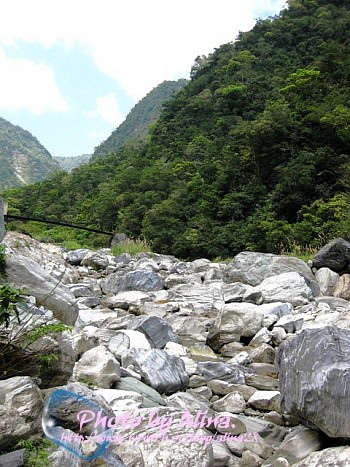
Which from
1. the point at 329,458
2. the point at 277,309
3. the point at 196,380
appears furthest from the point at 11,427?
the point at 277,309

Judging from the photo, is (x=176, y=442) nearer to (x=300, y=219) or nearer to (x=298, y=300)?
(x=298, y=300)

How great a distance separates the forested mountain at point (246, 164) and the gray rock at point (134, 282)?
116 centimetres

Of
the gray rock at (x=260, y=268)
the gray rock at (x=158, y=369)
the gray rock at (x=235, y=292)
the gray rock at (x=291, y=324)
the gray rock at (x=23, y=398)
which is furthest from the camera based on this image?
the gray rock at (x=260, y=268)

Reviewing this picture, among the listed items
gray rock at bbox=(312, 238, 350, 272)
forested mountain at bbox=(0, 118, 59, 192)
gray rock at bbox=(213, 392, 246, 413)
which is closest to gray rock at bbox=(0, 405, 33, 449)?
gray rock at bbox=(213, 392, 246, 413)

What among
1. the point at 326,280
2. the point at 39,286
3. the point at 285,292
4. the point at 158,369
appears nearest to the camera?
the point at 158,369

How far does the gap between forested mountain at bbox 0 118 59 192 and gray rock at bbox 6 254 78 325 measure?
5786cm

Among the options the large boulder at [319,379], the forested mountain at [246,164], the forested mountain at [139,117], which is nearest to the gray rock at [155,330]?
the large boulder at [319,379]

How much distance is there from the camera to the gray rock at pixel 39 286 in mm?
3705

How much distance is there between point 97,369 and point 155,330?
152 centimetres

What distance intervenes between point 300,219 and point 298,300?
10082mm

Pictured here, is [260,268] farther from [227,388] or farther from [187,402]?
[187,402]

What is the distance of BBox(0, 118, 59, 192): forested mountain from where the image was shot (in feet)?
216

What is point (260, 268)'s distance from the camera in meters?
8.27

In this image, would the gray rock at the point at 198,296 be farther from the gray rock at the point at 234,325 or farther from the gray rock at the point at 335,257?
the gray rock at the point at 335,257
